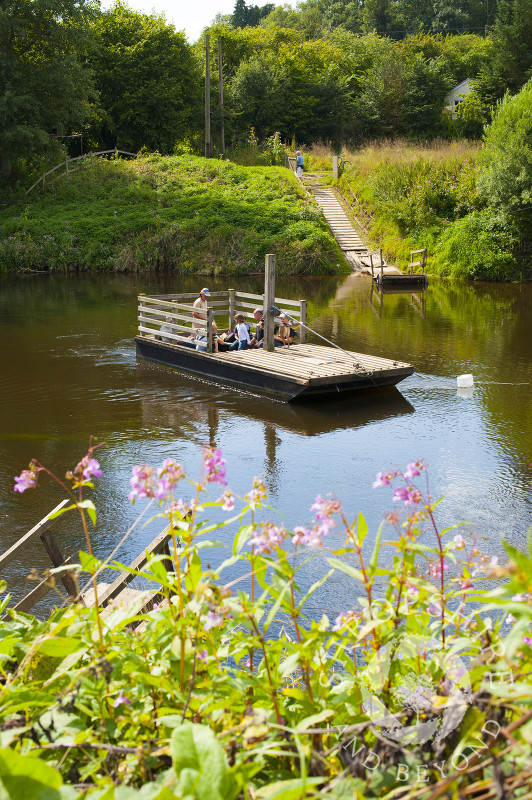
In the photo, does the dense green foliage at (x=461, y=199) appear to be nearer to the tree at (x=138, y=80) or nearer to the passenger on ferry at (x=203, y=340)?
the tree at (x=138, y=80)

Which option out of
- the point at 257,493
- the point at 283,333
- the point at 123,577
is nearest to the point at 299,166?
the point at 283,333

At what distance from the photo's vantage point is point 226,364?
14.6m

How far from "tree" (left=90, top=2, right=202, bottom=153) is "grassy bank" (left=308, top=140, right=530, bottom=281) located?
13985mm

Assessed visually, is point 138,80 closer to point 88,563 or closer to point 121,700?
point 88,563

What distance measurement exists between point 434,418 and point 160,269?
2561 centimetres

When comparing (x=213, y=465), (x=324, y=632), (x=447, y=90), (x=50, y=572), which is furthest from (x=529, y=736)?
(x=447, y=90)

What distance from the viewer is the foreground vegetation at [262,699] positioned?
1.73 metres

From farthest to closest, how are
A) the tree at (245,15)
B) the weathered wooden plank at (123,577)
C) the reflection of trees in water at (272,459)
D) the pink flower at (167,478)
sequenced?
the tree at (245,15) → the reflection of trees in water at (272,459) → the weathered wooden plank at (123,577) → the pink flower at (167,478)

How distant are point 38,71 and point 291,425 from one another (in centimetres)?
3249

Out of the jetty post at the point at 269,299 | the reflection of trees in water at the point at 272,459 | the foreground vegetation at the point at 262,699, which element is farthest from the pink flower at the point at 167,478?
the jetty post at the point at 269,299

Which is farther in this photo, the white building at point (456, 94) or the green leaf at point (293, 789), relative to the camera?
the white building at point (456, 94)

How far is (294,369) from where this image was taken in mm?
13578

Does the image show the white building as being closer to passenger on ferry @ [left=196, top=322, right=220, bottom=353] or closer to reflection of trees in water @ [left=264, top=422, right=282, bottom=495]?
passenger on ferry @ [left=196, top=322, right=220, bottom=353]

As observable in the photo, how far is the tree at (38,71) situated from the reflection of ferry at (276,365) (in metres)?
25.1
